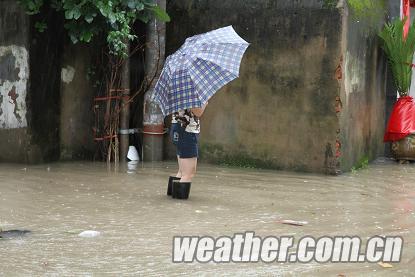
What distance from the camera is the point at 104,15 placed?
310 inches

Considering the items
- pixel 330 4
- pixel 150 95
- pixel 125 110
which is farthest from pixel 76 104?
pixel 330 4

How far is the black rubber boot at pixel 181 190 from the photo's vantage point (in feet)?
20.9

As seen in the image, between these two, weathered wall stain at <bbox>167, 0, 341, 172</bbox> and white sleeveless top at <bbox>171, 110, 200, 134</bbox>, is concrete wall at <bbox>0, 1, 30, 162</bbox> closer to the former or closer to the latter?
weathered wall stain at <bbox>167, 0, 341, 172</bbox>

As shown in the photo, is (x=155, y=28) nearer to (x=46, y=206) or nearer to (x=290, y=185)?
(x=290, y=185)

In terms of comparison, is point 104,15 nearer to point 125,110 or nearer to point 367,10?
point 125,110

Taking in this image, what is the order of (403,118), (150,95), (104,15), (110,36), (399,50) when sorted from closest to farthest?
1. (104,15)
2. (110,36)
3. (150,95)
4. (399,50)
5. (403,118)

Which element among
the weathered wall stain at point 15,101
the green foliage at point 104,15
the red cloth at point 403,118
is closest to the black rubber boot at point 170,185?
the green foliage at point 104,15

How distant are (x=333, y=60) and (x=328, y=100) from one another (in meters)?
0.46

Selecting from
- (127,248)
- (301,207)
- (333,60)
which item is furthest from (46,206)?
(333,60)

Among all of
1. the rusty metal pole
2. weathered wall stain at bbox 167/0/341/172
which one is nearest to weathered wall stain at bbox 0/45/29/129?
the rusty metal pole

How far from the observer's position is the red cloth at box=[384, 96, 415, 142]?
9.47m

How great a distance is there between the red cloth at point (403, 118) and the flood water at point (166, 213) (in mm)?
1038

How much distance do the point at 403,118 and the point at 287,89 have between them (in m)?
2.27

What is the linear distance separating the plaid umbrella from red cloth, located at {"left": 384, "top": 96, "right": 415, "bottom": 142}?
4132 millimetres
